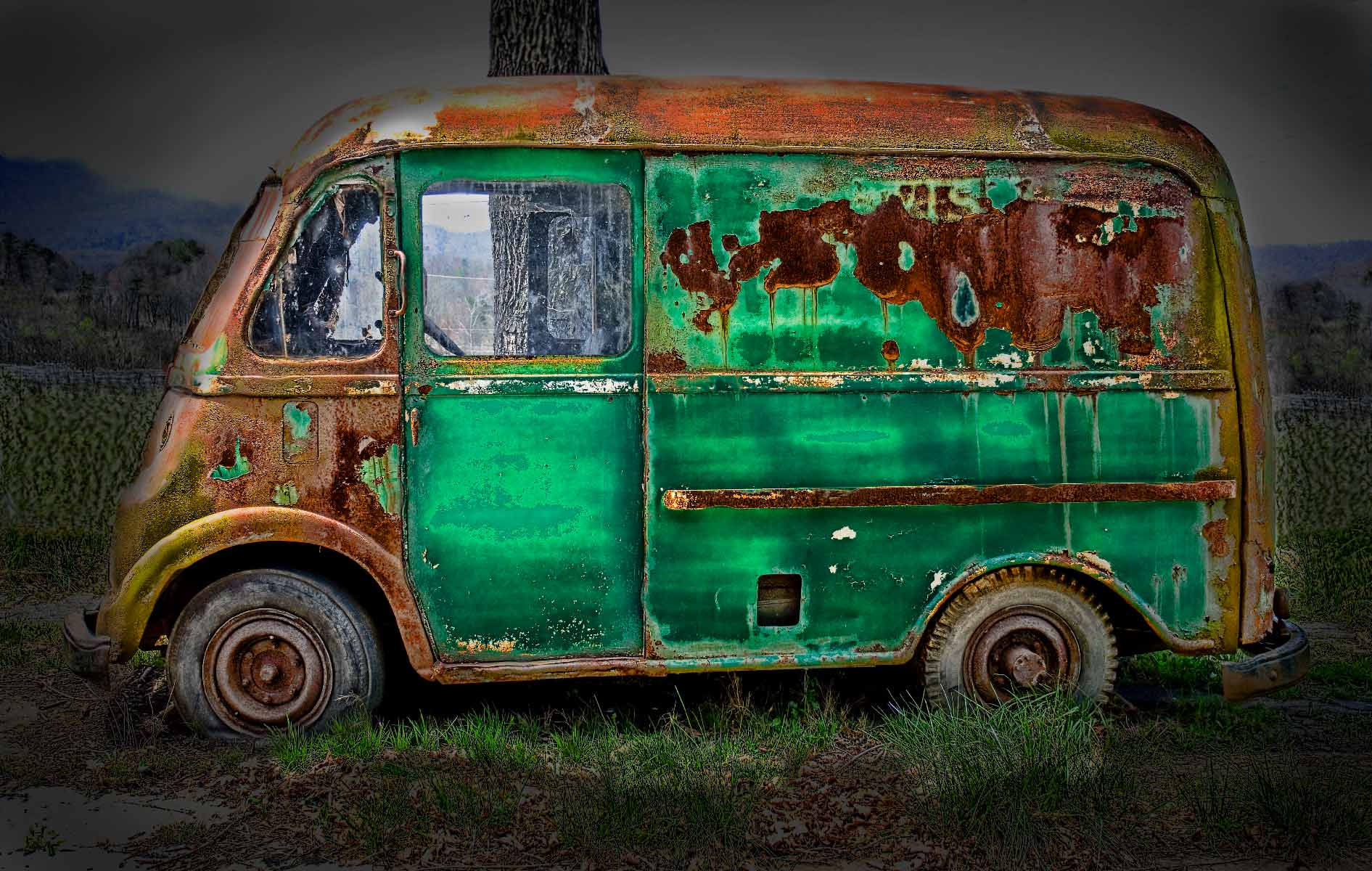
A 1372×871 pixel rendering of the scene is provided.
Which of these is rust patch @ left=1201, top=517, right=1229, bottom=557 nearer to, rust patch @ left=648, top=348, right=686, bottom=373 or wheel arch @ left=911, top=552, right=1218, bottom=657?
wheel arch @ left=911, top=552, right=1218, bottom=657

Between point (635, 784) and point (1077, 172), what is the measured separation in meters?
2.89

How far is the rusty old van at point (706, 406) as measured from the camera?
13.9 ft

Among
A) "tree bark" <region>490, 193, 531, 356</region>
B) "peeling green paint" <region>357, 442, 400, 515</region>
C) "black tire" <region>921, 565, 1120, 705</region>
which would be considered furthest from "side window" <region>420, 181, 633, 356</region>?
"black tire" <region>921, 565, 1120, 705</region>

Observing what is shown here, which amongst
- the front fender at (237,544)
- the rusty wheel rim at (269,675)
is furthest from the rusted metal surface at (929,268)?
the rusty wheel rim at (269,675)

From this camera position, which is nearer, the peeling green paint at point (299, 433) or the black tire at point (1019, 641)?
the peeling green paint at point (299, 433)

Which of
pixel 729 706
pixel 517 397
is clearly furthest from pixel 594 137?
pixel 729 706

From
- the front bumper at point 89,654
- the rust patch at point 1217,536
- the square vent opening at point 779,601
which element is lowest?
the front bumper at point 89,654

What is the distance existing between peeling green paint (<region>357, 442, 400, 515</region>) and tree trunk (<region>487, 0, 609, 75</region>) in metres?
3.91

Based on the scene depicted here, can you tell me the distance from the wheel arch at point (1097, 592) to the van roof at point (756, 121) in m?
1.58

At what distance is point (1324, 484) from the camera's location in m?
8.99

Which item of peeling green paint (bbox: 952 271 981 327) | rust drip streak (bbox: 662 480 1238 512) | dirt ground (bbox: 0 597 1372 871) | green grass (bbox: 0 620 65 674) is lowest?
dirt ground (bbox: 0 597 1372 871)

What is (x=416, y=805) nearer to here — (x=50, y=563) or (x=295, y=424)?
(x=295, y=424)

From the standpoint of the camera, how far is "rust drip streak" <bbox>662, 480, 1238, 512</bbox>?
4320 mm

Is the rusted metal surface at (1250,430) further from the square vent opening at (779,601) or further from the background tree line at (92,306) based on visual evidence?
the background tree line at (92,306)
